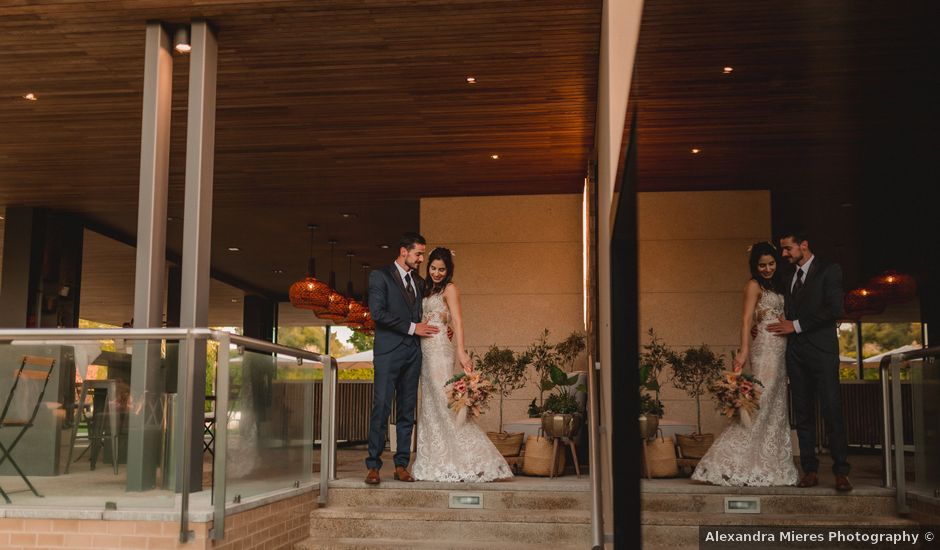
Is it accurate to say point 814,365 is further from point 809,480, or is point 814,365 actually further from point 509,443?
point 509,443

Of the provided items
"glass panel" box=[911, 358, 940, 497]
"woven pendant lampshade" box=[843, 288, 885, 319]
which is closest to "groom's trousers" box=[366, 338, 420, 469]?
"glass panel" box=[911, 358, 940, 497]

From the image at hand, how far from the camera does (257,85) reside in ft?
23.8

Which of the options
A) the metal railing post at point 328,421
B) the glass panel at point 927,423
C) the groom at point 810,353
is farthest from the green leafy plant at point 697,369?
the glass panel at point 927,423

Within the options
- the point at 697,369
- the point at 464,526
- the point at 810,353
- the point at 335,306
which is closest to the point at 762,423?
the point at 810,353

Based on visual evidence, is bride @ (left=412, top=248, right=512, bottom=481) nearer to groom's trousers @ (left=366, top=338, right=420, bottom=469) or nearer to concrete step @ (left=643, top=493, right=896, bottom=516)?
groom's trousers @ (left=366, top=338, right=420, bottom=469)

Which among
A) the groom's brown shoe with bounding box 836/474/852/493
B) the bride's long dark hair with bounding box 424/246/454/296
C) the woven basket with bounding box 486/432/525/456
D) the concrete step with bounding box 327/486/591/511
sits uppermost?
the bride's long dark hair with bounding box 424/246/454/296

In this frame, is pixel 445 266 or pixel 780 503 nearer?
pixel 780 503

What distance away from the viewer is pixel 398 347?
6.82 m

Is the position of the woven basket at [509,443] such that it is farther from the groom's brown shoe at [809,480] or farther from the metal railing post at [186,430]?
the metal railing post at [186,430]

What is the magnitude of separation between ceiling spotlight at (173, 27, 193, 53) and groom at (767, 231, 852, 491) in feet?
13.1

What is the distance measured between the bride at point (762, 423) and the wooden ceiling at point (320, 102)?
80.5 inches

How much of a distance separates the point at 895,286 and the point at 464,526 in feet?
16.5

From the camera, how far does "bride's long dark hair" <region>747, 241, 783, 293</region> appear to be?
6.12 metres

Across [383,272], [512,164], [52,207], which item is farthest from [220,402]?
[52,207]
